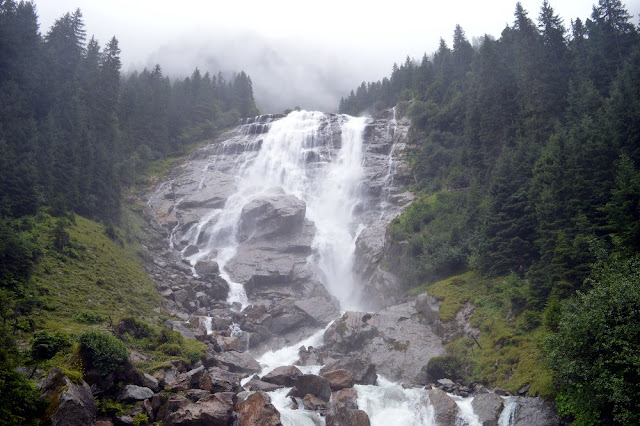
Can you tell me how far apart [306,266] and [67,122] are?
119ft

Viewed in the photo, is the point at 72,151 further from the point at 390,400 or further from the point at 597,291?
the point at 597,291

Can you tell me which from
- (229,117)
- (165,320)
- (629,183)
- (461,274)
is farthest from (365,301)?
(229,117)

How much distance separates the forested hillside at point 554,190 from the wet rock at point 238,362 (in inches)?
797

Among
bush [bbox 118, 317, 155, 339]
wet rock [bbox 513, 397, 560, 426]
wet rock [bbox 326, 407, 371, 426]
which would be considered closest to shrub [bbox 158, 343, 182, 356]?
bush [bbox 118, 317, 155, 339]

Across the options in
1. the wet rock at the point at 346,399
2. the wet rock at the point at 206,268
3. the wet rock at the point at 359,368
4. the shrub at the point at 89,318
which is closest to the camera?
the wet rock at the point at 346,399

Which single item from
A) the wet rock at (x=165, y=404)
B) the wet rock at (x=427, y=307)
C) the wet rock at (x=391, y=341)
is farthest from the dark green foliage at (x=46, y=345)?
the wet rock at (x=427, y=307)

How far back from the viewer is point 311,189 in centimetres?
7306

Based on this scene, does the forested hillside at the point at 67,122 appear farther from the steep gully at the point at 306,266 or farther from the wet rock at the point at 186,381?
the wet rock at the point at 186,381

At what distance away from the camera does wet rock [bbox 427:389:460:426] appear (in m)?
22.9

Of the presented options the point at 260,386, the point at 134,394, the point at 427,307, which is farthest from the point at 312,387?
the point at 427,307

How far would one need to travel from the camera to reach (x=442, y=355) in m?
30.3

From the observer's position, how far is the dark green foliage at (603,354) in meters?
16.5

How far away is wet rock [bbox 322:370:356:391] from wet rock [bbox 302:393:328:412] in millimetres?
2152

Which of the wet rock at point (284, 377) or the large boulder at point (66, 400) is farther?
the wet rock at point (284, 377)
